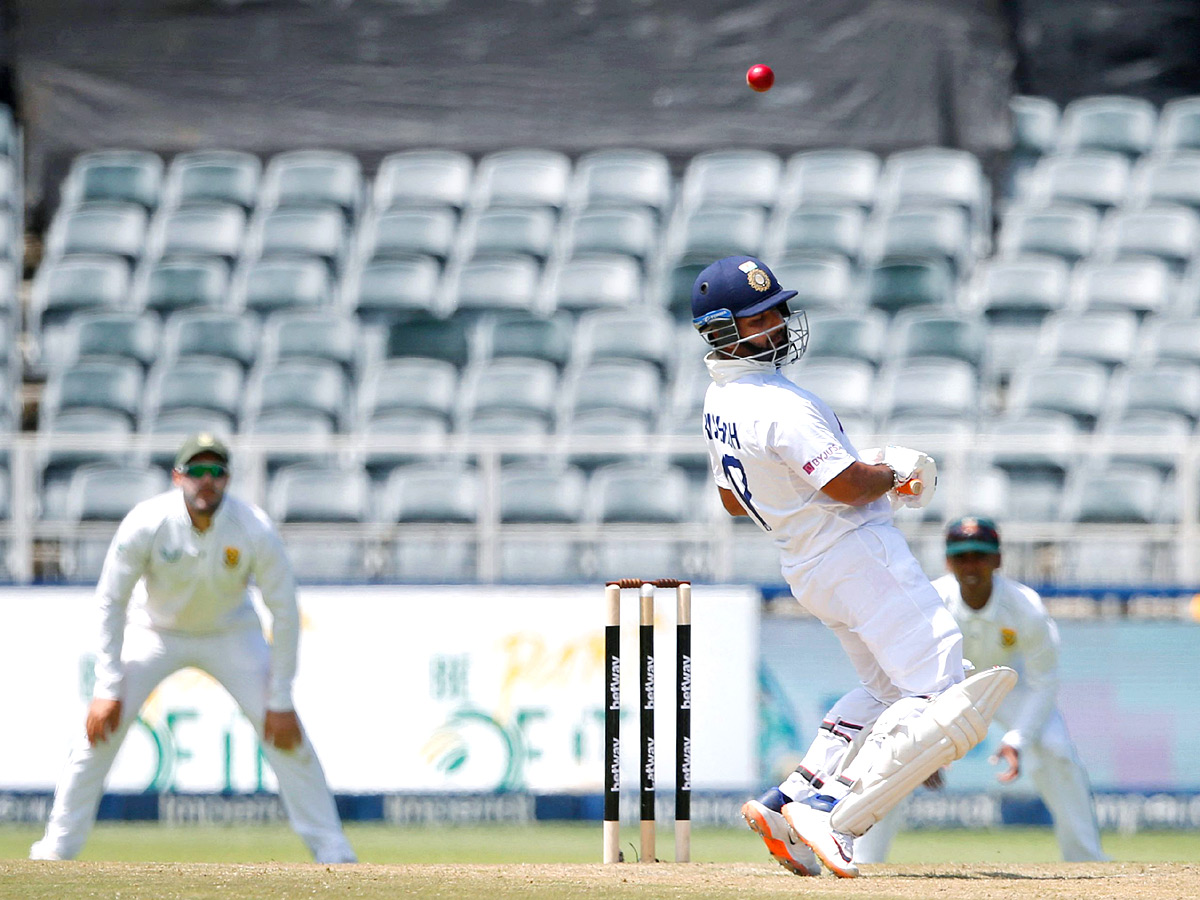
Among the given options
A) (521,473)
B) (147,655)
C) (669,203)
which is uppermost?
(669,203)

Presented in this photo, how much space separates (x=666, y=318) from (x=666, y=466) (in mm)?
2348

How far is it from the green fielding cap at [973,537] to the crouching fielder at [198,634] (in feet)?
9.09

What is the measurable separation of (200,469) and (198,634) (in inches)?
26.9

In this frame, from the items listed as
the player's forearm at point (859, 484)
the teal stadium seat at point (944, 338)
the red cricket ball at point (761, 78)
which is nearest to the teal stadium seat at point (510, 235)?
the teal stadium seat at point (944, 338)

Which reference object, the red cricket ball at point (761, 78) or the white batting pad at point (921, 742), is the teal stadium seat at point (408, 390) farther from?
the white batting pad at point (921, 742)

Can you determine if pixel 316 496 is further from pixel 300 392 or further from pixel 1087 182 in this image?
pixel 1087 182

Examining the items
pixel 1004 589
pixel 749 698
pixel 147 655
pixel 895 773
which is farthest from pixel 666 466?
pixel 895 773

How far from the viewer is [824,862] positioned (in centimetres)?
545

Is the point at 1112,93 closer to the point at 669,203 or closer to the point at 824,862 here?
the point at 669,203

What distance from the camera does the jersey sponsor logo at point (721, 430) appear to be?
5543 millimetres

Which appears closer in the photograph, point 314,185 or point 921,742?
point 921,742

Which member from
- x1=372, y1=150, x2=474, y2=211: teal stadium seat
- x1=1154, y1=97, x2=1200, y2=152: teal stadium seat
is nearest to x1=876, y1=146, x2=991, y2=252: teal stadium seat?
x1=1154, y1=97, x2=1200, y2=152: teal stadium seat

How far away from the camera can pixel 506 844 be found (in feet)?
30.9

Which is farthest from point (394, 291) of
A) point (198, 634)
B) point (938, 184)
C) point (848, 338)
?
point (198, 634)
